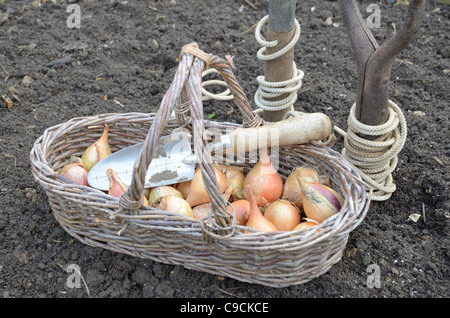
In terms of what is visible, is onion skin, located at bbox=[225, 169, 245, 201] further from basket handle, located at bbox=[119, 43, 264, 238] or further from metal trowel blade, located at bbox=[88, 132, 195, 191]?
basket handle, located at bbox=[119, 43, 264, 238]

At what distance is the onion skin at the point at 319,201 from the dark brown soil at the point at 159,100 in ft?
0.65

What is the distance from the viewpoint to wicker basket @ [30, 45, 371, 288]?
137 centimetres

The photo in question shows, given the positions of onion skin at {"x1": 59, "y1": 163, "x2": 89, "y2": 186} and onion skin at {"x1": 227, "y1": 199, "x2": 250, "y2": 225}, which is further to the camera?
onion skin at {"x1": 59, "y1": 163, "x2": 89, "y2": 186}

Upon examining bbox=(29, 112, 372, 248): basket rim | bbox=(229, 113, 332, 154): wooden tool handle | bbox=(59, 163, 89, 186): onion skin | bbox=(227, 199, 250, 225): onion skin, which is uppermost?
bbox=(229, 113, 332, 154): wooden tool handle

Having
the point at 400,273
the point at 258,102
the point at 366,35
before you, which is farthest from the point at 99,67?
the point at 400,273

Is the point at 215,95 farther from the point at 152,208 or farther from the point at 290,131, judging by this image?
the point at 152,208

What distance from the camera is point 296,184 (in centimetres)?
175

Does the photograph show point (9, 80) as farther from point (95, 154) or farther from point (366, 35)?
point (366, 35)

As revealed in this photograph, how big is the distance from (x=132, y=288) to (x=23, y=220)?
0.56 metres

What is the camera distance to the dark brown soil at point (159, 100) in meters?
1.61

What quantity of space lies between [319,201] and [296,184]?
0.55ft

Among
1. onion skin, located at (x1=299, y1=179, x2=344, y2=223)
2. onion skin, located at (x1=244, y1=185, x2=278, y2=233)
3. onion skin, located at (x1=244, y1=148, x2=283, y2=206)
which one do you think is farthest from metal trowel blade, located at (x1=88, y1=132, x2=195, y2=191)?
onion skin, located at (x1=299, y1=179, x2=344, y2=223)

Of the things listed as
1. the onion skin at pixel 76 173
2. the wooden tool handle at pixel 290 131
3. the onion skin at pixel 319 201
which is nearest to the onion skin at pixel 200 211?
the wooden tool handle at pixel 290 131

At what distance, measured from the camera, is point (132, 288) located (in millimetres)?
1604
